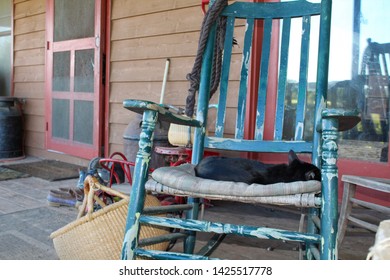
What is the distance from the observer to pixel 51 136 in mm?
4000

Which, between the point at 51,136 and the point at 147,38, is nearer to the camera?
the point at 147,38

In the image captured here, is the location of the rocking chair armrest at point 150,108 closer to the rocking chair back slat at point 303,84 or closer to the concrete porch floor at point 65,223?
the rocking chair back slat at point 303,84

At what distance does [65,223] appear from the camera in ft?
6.18

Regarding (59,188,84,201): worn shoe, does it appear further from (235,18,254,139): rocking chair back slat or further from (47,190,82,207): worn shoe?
(235,18,254,139): rocking chair back slat

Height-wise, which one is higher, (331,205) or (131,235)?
(331,205)

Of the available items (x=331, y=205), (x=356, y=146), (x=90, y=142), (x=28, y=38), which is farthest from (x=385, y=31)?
(x=28, y=38)

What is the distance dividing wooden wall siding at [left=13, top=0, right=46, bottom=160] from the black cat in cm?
349

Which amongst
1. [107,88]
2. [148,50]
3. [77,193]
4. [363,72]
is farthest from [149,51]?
[363,72]

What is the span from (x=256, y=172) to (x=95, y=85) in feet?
8.54

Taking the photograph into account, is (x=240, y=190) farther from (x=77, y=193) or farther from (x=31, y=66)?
(x=31, y=66)

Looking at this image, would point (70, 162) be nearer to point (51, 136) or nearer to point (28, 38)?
point (51, 136)

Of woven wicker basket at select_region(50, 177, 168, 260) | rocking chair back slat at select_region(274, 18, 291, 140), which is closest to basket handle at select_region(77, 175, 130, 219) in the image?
woven wicker basket at select_region(50, 177, 168, 260)

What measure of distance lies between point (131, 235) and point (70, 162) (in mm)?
2999

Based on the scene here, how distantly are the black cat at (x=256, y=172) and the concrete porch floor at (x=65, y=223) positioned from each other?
51cm
